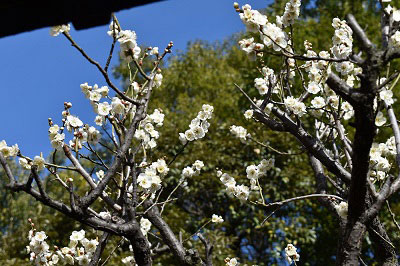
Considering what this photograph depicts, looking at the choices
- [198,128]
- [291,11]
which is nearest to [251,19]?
[291,11]

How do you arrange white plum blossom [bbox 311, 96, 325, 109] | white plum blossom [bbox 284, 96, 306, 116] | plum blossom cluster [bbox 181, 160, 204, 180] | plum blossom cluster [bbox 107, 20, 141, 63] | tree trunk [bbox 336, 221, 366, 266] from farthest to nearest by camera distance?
1. plum blossom cluster [bbox 181, 160, 204, 180]
2. white plum blossom [bbox 311, 96, 325, 109]
3. white plum blossom [bbox 284, 96, 306, 116]
4. plum blossom cluster [bbox 107, 20, 141, 63]
5. tree trunk [bbox 336, 221, 366, 266]

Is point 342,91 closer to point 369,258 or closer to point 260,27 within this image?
point 260,27

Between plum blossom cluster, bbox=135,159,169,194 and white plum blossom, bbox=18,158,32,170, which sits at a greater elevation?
white plum blossom, bbox=18,158,32,170

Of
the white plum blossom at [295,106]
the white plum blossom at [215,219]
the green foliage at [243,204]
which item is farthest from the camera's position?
the green foliage at [243,204]

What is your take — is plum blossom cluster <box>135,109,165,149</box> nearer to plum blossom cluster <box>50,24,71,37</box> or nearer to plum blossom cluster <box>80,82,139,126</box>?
plum blossom cluster <box>80,82,139,126</box>

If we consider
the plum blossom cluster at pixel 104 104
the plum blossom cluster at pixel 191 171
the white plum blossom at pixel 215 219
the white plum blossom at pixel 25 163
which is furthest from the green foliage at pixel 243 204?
the white plum blossom at pixel 25 163

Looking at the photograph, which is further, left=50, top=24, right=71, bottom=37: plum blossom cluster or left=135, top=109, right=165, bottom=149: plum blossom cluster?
left=135, top=109, right=165, bottom=149: plum blossom cluster

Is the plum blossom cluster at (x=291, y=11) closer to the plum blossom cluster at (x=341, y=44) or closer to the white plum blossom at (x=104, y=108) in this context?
the plum blossom cluster at (x=341, y=44)

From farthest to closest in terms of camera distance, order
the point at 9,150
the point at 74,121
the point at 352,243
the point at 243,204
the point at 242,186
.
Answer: the point at 243,204 → the point at 242,186 → the point at 74,121 → the point at 9,150 → the point at 352,243

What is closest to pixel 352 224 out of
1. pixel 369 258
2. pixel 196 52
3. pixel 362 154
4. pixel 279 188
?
pixel 362 154

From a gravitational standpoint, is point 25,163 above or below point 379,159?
above

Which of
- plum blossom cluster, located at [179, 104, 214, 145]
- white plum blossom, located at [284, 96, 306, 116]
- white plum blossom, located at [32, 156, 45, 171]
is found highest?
plum blossom cluster, located at [179, 104, 214, 145]

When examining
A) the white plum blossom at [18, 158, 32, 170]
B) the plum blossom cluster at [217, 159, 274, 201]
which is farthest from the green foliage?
the white plum blossom at [18, 158, 32, 170]

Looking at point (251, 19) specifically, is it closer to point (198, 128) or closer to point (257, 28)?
point (257, 28)
